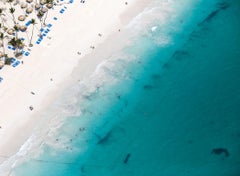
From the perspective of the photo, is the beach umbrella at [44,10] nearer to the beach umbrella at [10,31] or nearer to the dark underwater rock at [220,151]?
the beach umbrella at [10,31]

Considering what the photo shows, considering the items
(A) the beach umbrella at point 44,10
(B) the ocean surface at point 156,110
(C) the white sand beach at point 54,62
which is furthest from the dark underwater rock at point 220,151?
(A) the beach umbrella at point 44,10

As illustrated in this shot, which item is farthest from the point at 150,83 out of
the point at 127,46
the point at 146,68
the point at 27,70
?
the point at 27,70

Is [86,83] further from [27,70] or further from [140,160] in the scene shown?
[140,160]

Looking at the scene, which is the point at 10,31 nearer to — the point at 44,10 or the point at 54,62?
the point at 44,10

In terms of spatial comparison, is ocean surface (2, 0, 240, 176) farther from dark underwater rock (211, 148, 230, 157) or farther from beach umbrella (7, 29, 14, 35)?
beach umbrella (7, 29, 14, 35)

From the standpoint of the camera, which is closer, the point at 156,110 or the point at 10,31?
the point at 156,110

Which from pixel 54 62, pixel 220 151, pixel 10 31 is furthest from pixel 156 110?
pixel 10 31
